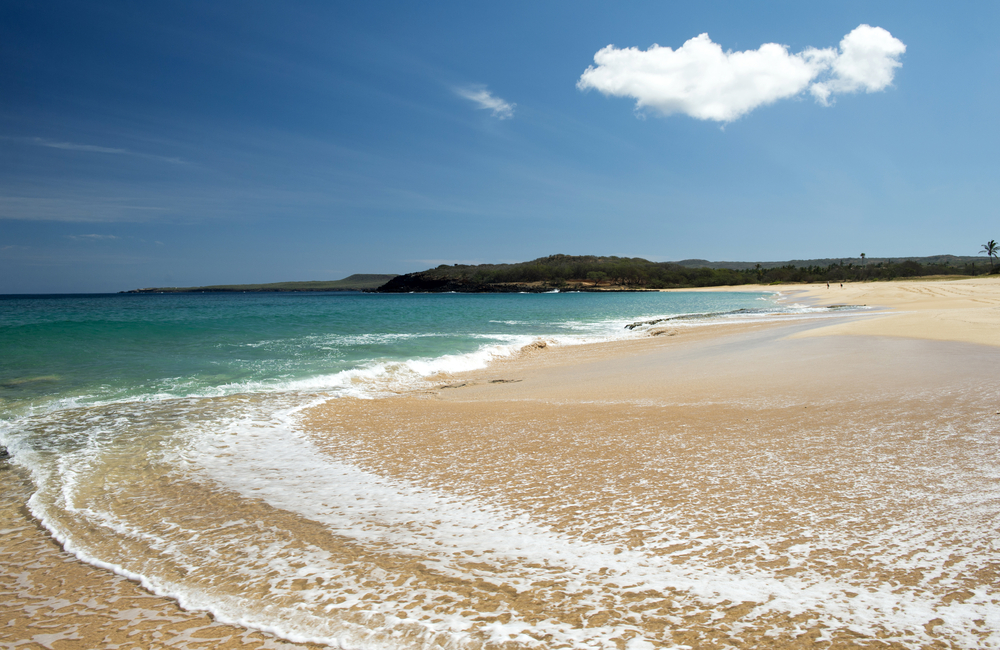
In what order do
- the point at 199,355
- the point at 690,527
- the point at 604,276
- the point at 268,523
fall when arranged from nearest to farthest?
the point at 690,527, the point at 268,523, the point at 199,355, the point at 604,276

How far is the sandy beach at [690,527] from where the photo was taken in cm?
230

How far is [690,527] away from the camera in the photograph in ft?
10.4

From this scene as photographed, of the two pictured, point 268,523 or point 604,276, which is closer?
point 268,523

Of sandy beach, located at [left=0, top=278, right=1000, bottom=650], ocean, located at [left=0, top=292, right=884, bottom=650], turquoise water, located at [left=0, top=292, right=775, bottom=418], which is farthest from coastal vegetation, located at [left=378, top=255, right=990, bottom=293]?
ocean, located at [left=0, top=292, right=884, bottom=650]

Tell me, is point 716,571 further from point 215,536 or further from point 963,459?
point 215,536

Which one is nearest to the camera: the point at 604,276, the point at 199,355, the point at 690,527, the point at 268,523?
the point at 690,527

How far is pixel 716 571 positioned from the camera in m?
2.67

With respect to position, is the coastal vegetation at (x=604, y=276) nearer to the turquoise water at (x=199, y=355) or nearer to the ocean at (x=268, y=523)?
the turquoise water at (x=199, y=355)

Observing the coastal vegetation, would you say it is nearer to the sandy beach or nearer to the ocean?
the sandy beach

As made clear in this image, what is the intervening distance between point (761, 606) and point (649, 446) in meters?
2.59

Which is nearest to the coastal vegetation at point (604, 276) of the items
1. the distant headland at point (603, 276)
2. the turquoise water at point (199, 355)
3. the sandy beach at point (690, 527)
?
the distant headland at point (603, 276)

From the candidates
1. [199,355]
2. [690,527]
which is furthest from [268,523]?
[199,355]

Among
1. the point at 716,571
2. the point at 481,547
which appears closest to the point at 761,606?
the point at 716,571

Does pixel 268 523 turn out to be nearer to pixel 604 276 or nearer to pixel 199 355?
pixel 199 355
